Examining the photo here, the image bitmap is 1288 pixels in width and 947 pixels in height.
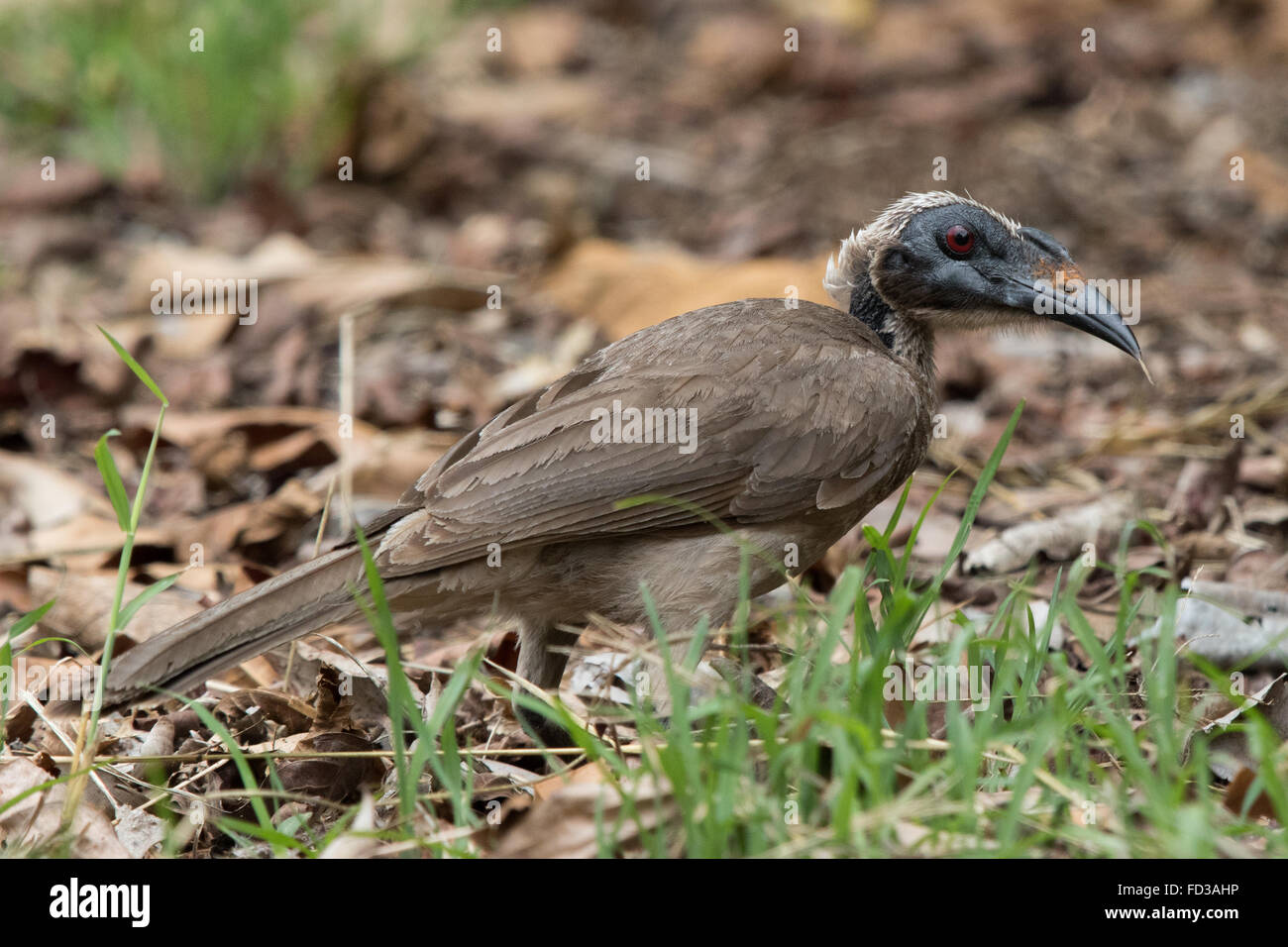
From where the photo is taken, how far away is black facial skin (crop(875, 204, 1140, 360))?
4.33 metres

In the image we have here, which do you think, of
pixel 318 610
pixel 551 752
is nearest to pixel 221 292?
pixel 318 610

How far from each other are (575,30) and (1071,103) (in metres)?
4.15

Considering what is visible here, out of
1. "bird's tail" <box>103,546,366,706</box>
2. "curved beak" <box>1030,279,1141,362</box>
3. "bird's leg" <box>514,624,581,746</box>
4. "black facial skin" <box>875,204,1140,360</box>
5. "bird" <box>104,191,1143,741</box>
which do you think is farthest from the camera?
"black facial skin" <box>875,204,1140,360</box>

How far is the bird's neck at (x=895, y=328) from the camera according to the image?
447cm

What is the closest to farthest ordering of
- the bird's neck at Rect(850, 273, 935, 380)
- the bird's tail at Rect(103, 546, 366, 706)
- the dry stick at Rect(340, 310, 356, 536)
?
1. the bird's tail at Rect(103, 546, 366, 706)
2. the bird's neck at Rect(850, 273, 935, 380)
3. the dry stick at Rect(340, 310, 356, 536)

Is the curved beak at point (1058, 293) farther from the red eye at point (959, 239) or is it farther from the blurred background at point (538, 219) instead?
the blurred background at point (538, 219)

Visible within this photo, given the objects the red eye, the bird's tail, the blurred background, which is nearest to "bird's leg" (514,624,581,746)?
the bird's tail

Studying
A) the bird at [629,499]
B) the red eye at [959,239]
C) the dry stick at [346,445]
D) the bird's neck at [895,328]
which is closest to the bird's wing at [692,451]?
the bird at [629,499]

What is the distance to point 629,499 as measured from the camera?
3.63 metres

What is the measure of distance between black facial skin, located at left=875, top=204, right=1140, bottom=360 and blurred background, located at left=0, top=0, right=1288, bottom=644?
79cm

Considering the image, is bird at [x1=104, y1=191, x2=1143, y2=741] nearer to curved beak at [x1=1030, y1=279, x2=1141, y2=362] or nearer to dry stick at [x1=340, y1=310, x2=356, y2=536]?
curved beak at [x1=1030, y1=279, x2=1141, y2=362]

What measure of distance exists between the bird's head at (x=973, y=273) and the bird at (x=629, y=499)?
9.6 inches

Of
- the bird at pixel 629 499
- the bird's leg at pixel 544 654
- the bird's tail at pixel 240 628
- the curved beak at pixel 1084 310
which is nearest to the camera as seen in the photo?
the bird's tail at pixel 240 628

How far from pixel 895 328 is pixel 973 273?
28cm
